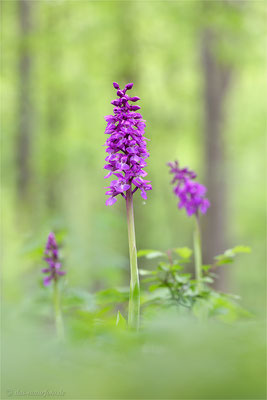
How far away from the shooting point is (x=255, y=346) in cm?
91

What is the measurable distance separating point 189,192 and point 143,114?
8.17 metres

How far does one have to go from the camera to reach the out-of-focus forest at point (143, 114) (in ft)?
23.2

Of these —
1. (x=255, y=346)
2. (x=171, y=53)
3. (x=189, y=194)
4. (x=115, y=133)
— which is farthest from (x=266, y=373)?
(x=171, y=53)

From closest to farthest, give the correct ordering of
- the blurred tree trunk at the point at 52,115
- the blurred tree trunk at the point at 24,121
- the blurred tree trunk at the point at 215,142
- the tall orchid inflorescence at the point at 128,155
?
the tall orchid inflorescence at the point at 128,155 < the blurred tree trunk at the point at 215,142 < the blurred tree trunk at the point at 52,115 < the blurred tree trunk at the point at 24,121

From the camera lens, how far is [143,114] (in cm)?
1026

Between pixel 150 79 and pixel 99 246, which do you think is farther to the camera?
pixel 150 79

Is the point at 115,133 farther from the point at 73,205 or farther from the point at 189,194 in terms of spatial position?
the point at 73,205

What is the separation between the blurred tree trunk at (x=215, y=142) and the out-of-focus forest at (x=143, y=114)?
0.8 inches

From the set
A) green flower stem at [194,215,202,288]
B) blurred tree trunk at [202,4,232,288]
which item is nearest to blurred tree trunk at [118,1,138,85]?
blurred tree trunk at [202,4,232,288]

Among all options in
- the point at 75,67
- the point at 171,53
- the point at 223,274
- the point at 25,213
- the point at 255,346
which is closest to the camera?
the point at 255,346

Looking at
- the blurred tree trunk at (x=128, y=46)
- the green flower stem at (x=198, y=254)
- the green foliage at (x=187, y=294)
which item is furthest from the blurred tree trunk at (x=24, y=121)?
the green foliage at (x=187, y=294)

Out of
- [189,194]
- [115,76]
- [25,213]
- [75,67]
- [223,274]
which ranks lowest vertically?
[223,274]

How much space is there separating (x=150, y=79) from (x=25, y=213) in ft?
19.1

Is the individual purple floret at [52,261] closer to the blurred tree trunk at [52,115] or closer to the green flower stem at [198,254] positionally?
the green flower stem at [198,254]
